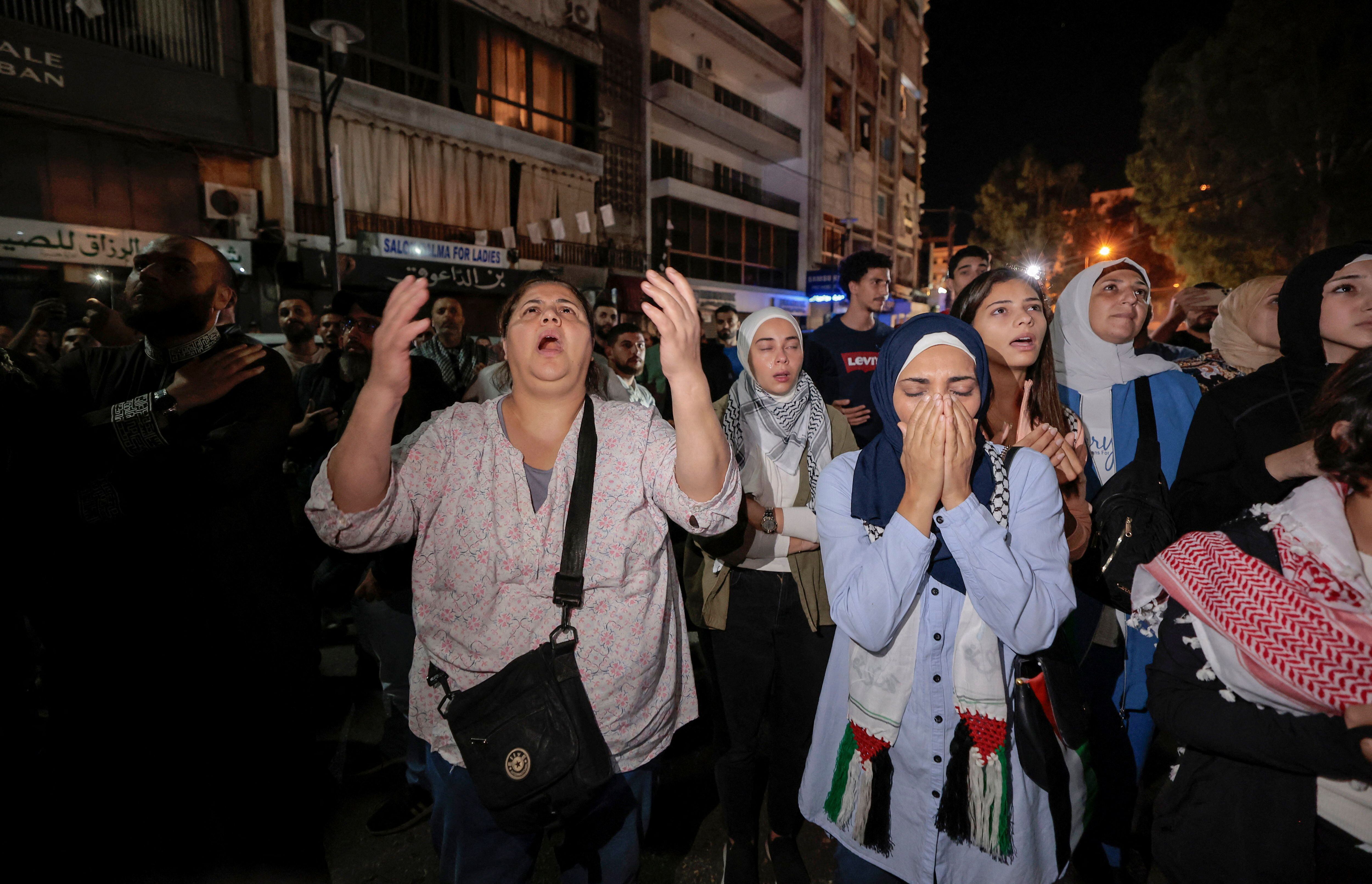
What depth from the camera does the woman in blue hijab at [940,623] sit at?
1574 mm

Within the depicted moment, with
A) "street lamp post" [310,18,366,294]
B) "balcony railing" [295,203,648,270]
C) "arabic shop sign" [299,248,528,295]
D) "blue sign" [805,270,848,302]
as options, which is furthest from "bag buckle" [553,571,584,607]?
"blue sign" [805,270,848,302]

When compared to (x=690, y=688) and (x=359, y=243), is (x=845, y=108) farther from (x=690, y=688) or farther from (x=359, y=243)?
Result: (x=690, y=688)

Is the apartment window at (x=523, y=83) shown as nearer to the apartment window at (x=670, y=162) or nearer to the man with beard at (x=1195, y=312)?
the apartment window at (x=670, y=162)

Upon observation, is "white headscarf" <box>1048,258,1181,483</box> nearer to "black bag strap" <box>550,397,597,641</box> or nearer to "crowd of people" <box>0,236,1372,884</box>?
"crowd of people" <box>0,236,1372,884</box>

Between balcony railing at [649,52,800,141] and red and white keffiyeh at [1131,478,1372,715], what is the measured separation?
23.6m

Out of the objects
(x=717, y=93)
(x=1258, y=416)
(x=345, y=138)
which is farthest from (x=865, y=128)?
(x=1258, y=416)

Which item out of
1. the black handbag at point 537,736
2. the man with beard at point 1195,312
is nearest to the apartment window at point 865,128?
the man with beard at point 1195,312

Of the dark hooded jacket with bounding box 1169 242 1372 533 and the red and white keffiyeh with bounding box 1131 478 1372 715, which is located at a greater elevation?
the dark hooded jacket with bounding box 1169 242 1372 533

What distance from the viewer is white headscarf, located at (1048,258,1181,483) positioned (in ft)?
9.04

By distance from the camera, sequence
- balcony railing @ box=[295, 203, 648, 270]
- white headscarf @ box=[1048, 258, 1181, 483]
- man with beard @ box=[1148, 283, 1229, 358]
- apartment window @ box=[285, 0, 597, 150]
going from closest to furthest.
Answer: white headscarf @ box=[1048, 258, 1181, 483], man with beard @ box=[1148, 283, 1229, 358], balcony railing @ box=[295, 203, 648, 270], apartment window @ box=[285, 0, 597, 150]

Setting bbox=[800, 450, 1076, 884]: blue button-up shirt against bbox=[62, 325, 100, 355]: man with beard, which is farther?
bbox=[62, 325, 100, 355]: man with beard

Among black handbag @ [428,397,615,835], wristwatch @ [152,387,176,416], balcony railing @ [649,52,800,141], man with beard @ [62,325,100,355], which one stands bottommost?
black handbag @ [428,397,615,835]

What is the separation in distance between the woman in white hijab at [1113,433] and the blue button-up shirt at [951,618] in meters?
0.86

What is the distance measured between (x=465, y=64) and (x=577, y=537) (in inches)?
730
